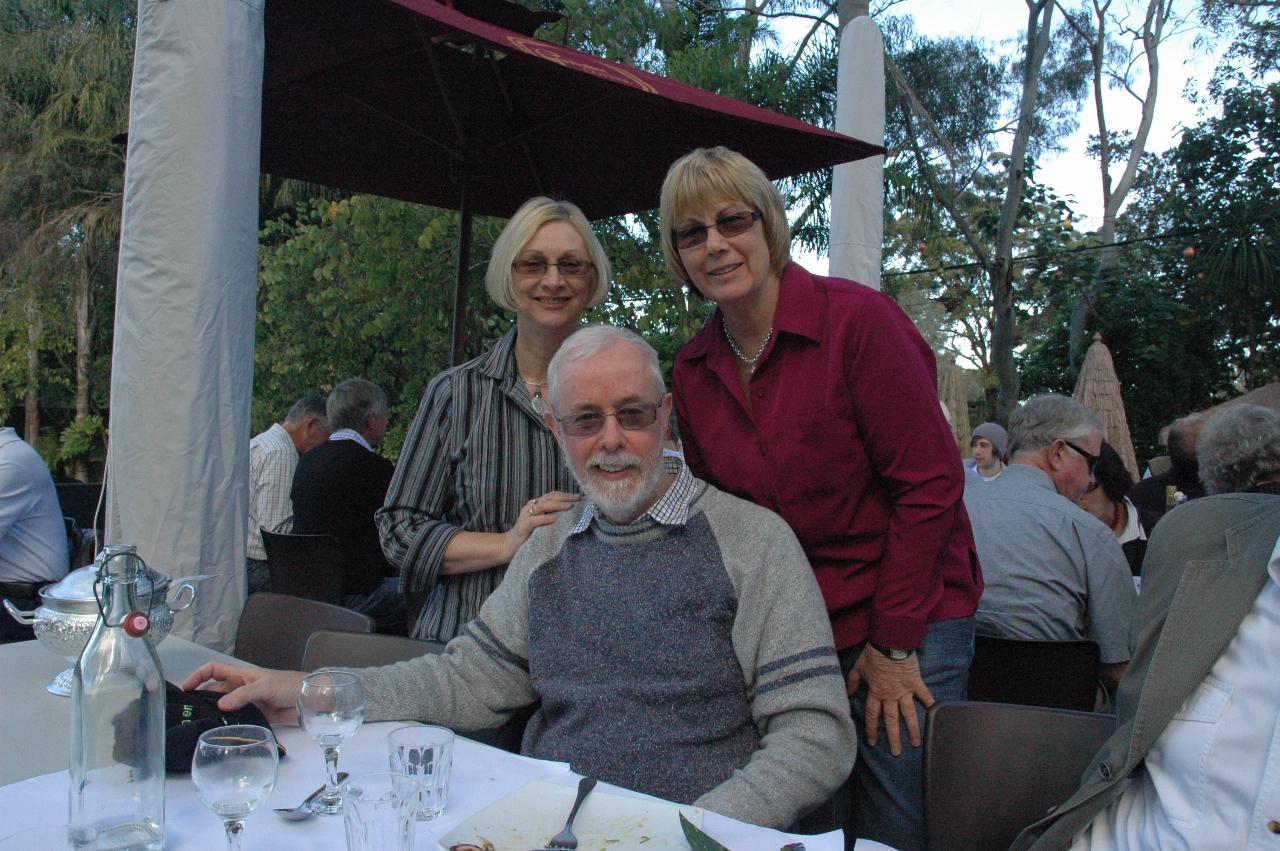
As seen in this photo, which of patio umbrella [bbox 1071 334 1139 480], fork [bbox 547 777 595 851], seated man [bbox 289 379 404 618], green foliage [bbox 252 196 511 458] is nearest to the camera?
fork [bbox 547 777 595 851]

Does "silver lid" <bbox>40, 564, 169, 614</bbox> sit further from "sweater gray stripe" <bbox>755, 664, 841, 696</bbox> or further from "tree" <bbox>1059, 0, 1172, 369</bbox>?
"tree" <bbox>1059, 0, 1172, 369</bbox>

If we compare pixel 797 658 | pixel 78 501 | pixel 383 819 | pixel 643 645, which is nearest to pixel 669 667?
pixel 643 645

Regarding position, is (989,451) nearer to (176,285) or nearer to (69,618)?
(176,285)

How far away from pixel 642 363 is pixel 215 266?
4.06 ft

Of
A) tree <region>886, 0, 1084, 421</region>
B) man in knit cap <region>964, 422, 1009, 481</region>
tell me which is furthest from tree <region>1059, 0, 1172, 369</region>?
man in knit cap <region>964, 422, 1009, 481</region>

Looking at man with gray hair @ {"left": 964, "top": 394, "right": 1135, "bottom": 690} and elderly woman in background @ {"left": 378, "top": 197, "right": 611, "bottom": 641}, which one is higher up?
elderly woman in background @ {"left": 378, "top": 197, "right": 611, "bottom": 641}

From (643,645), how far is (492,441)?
2.58 feet

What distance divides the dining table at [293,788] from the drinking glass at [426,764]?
0.07 feet

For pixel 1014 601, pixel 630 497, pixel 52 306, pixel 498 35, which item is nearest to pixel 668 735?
pixel 630 497

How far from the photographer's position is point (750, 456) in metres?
2.11

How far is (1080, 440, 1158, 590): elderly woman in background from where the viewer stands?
14.3 feet

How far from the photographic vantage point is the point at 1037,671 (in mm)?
2586

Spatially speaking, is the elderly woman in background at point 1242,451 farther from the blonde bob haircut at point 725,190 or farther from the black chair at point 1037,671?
the blonde bob haircut at point 725,190

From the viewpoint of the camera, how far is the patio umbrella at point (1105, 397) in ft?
32.3
